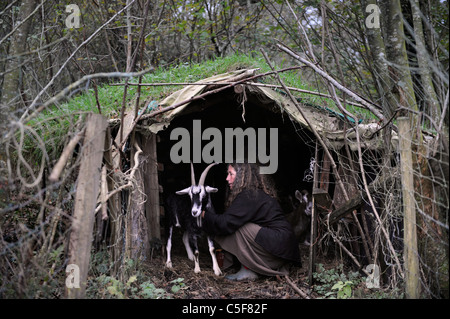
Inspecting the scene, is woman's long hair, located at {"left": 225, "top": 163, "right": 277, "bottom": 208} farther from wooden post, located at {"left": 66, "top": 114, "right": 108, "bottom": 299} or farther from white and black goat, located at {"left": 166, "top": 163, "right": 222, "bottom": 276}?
wooden post, located at {"left": 66, "top": 114, "right": 108, "bottom": 299}

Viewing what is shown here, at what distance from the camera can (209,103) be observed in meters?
7.34

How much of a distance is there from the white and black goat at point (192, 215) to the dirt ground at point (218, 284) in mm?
169

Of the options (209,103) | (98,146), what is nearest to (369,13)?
(209,103)

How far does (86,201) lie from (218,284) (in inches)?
131

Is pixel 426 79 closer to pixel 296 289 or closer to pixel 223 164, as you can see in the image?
pixel 296 289

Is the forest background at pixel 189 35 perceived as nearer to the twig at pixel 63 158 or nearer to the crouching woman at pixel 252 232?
the crouching woman at pixel 252 232

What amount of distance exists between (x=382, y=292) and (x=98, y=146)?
3561 mm

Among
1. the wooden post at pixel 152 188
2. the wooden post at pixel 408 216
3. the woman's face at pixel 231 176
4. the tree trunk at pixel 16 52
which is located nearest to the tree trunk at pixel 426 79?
the wooden post at pixel 408 216

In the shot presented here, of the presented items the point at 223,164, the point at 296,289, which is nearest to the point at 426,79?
the point at 296,289

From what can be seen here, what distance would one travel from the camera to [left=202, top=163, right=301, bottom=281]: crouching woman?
21.7 feet

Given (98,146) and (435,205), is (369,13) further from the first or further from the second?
(98,146)

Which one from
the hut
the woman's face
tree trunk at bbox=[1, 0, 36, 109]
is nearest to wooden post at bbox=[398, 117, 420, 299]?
the hut

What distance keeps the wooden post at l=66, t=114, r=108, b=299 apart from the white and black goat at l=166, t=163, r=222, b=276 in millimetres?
3107
